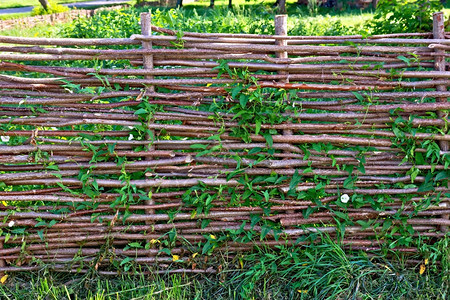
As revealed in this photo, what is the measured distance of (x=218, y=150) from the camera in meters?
2.90

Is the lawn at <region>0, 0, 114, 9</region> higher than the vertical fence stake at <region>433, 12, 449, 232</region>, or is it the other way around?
the lawn at <region>0, 0, 114, 9</region>

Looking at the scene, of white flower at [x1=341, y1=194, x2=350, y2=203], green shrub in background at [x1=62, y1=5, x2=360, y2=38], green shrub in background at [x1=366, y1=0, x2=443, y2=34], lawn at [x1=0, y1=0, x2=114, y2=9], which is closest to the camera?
white flower at [x1=341, y1=194, x2=350, y2=203]

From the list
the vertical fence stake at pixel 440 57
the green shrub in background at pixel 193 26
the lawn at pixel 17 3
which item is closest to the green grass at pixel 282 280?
the vertical fence stake at pixel 440 57

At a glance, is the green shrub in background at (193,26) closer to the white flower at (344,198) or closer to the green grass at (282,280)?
the white flower at (344,198)

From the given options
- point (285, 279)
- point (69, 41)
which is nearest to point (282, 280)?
point (285, 279)

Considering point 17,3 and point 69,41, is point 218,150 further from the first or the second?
point 17,3

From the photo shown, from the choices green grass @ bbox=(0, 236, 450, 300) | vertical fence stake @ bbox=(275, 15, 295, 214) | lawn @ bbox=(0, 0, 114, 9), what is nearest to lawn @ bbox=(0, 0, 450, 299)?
green grass @ bbox=(0, 236, 450, 300)

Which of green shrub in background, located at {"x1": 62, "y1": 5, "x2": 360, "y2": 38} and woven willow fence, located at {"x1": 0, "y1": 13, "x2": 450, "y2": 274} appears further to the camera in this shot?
green shrub in background, located at {"x1": 62, "y1": 5, "x2": 360, "y2": 38}

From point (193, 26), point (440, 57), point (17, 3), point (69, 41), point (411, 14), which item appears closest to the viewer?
point (69, 41)

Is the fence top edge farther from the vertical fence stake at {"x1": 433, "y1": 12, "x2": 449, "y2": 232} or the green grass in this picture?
the vertical fence stake at {"x1": 433, "y1": 12, "x2": 449, "y2": 232}

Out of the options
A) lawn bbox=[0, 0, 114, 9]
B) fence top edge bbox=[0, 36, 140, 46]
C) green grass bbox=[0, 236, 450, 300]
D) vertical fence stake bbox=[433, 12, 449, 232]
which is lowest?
green grass bbox=[0, 236, 450, 300]

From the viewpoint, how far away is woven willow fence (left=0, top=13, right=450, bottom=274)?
282 cm

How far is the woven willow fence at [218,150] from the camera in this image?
282 cm

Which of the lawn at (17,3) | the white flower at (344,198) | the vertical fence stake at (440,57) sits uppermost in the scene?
the lawn at (17,3)
